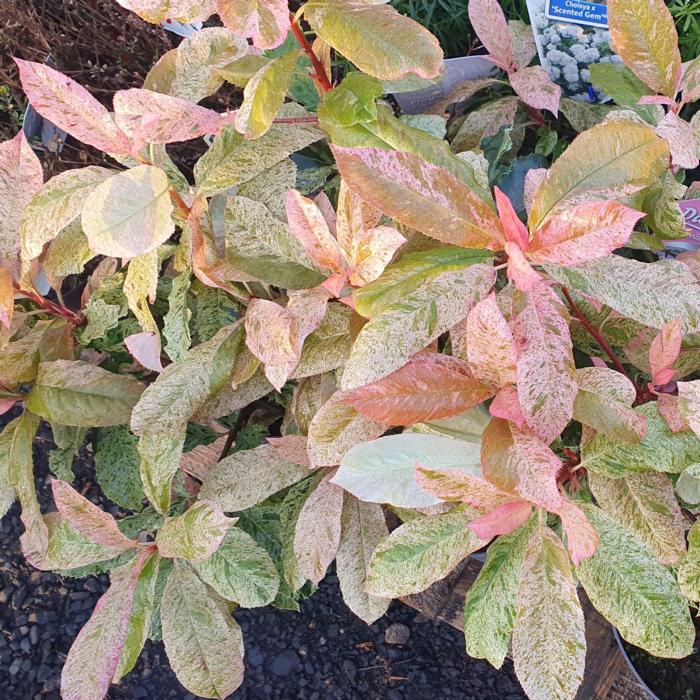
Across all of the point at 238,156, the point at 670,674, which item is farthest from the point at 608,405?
the point at 670,674

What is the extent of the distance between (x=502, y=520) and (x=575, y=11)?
2.24ft

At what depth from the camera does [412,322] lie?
21.6 inches

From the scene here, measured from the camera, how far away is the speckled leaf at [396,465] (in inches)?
24.1

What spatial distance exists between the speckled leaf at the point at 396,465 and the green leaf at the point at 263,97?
0.90 ft

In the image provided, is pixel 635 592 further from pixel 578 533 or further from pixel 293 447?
pixel 293 447

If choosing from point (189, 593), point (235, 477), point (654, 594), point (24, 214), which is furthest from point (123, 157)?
point (654, 594)

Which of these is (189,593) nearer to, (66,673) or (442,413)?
(66,673)

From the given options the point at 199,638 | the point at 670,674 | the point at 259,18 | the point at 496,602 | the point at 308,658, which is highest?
the point at 259,18

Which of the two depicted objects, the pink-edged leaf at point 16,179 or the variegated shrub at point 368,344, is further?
the pink-edged leaf at point 16,179

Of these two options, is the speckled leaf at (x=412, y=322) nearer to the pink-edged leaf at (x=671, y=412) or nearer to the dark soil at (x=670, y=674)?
the pink-edged leaf at (x=671, y=412)

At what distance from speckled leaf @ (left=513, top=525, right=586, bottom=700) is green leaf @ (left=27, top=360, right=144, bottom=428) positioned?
437mm

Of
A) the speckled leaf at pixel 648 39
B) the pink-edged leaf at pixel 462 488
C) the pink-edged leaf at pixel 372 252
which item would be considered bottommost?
the pink-edged leaf at pixel 462 488

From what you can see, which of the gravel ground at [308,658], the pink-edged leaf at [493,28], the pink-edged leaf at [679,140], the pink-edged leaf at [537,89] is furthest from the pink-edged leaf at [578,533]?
the gravel ground at [308,658]

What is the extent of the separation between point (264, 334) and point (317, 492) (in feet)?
0.76
